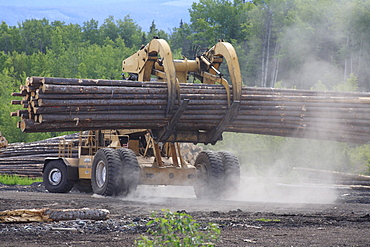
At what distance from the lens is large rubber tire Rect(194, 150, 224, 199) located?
17.6 m

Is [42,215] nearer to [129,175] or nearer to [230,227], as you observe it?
[230,227]

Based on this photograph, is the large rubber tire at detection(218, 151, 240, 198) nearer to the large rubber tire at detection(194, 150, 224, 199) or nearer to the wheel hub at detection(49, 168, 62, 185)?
the large rubber tire at detection(194, 150, 224, 199)

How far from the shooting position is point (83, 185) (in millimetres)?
20859

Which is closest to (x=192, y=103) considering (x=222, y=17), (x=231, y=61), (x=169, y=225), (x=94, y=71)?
(x=231, y=61)

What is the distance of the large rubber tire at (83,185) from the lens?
2064 centimetres

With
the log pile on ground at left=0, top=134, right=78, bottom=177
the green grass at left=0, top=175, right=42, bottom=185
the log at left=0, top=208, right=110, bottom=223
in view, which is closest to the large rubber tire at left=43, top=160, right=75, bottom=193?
the green grass at left=0, top=175, right=42, bottom=185

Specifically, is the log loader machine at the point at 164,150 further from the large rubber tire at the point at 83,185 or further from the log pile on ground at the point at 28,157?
the log pile on ground at the point at 28,157

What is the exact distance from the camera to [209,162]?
17.9m

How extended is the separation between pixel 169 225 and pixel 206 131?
1013 centimetres

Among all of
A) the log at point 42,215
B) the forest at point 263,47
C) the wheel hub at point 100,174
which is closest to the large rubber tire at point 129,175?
the wheel hub at point 100,174

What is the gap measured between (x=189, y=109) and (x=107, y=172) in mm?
3254

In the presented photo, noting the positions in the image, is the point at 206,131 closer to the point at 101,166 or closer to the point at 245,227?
the point at 101,166

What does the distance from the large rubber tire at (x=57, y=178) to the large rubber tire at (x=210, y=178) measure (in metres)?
4.83

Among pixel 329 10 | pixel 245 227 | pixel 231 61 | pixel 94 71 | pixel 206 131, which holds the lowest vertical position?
pixel 245 227
